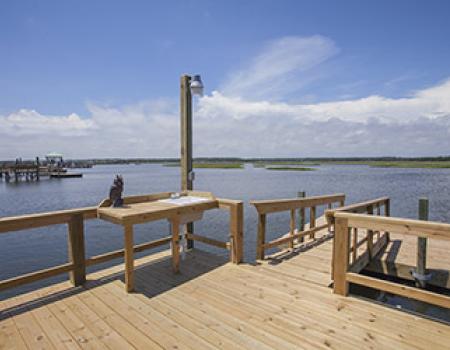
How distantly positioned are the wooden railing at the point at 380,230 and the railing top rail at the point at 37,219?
10.0ft

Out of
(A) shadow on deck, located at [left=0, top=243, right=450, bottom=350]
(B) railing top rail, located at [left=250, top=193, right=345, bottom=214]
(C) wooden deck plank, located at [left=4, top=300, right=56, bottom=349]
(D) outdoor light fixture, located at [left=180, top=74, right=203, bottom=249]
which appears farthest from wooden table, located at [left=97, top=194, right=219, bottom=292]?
(C) wooden deck plank, located at [left=4, top=300, right=56, bottom=349]

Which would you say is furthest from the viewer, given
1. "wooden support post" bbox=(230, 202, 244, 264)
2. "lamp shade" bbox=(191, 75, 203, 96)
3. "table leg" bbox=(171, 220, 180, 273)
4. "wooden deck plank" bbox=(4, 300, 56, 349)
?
"lamp shade" bbox=(191, 75, 203, 96)

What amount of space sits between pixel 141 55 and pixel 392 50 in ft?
30.0

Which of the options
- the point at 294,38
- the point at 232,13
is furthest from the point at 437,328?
the point at 294,38

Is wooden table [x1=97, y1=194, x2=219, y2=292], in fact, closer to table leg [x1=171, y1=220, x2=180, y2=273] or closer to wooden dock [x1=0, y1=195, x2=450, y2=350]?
table leg [x1=171, y1=220, x2=180, y2=273]

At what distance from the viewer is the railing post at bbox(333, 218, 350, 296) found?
3078 mm

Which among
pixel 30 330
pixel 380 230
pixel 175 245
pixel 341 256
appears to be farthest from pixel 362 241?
pixel 30 330

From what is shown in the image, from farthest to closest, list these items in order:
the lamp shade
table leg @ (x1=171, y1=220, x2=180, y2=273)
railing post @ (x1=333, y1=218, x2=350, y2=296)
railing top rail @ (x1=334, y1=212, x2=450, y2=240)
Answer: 1. the lamp shade
2. table leg @ (x1=171, y1=220, x2=180, y2=273)
3. railing post @ (x1=333, y1=218, x2=350, y2=296)
4. railing top rail @ (x1=334, y1=212, x2=450, y2=240)

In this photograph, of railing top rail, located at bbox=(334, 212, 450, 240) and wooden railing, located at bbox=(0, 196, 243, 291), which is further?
wooden railing, located at bbox=(0, 196, 243, 291)

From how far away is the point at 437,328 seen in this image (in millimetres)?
2352

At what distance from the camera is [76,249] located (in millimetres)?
3289

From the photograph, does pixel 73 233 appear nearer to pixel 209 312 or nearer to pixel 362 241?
pixel 209 312

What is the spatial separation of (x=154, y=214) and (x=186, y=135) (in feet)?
6.76

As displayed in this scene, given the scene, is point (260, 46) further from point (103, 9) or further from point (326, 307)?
point (326, 307)
